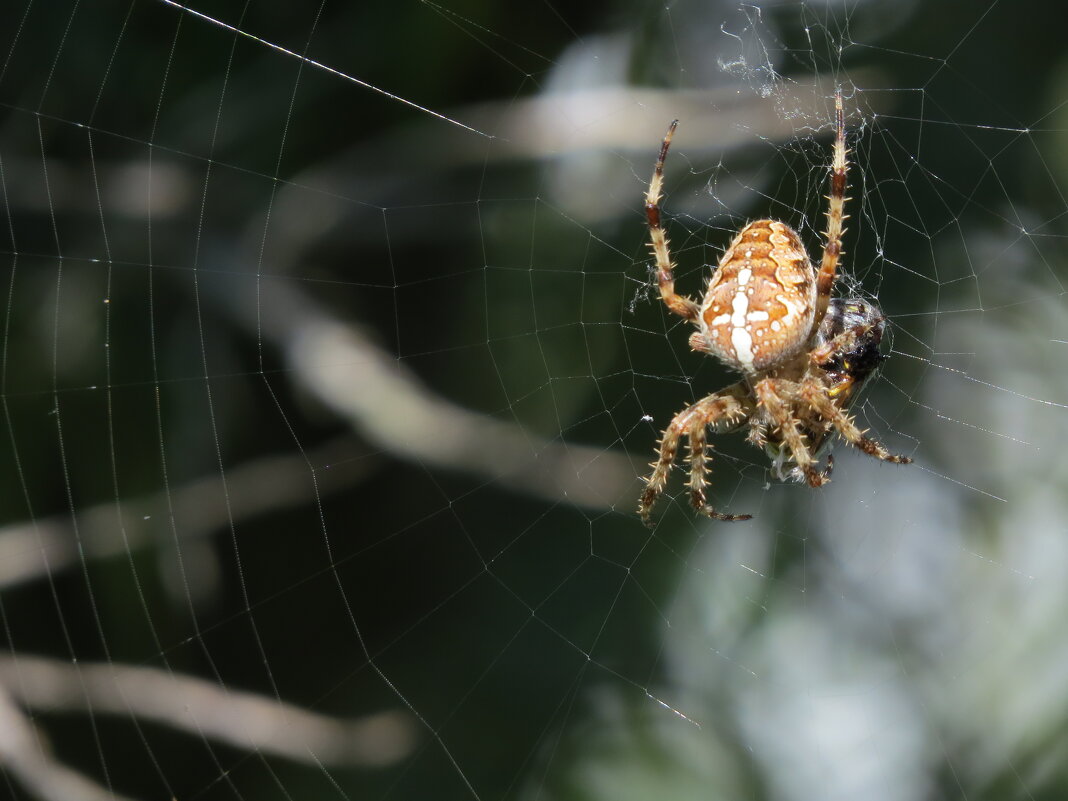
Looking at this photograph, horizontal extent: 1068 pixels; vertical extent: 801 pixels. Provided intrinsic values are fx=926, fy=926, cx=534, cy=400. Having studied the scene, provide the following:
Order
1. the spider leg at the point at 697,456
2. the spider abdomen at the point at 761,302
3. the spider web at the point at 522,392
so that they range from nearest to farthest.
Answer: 1. the spider abdomen at the point at 761,302
2. the spider leg at the point at 697,456
3. the spider web at the point at 522,392

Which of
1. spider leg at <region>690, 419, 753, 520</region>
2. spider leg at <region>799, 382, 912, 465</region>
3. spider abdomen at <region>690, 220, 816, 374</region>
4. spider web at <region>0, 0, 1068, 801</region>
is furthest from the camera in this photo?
spider web at <region>0, 0, 1068, 801</region>

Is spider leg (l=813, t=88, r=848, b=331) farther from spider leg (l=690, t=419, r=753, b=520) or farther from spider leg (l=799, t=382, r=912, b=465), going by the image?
spider leg (l=690, t=419, r=753, b=520)

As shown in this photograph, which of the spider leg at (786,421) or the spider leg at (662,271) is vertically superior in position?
the spider leg at (662,271)

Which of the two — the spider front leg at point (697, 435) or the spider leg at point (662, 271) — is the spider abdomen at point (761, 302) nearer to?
the spider leg at point (662, 271)

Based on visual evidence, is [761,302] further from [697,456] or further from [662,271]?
[697,456]

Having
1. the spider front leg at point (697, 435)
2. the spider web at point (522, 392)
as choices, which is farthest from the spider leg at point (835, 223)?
the spider web at point (522, 392)

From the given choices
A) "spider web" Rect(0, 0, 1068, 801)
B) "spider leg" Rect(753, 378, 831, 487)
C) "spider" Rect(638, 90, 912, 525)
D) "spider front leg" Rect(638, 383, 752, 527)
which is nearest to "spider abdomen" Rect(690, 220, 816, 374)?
"spider" Rect(638, 90, 912, 525)
